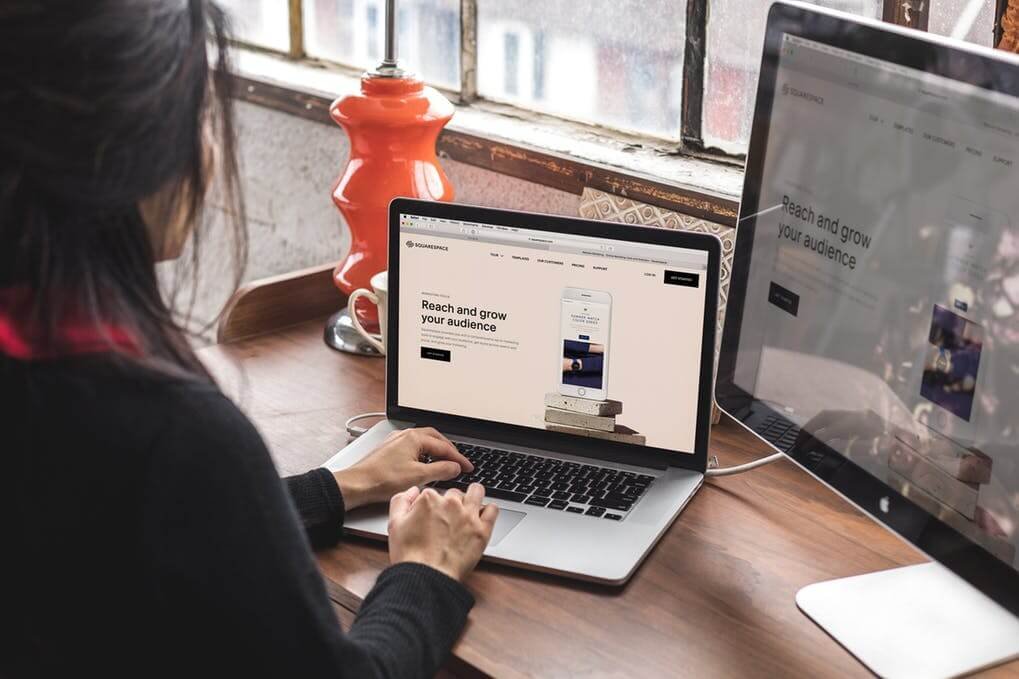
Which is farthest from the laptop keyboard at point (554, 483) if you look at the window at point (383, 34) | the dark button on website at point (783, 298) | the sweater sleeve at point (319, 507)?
the window at point (383, 34)

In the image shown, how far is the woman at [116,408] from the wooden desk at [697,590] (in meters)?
0.23

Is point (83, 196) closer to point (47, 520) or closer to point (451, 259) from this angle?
point (47, 520)

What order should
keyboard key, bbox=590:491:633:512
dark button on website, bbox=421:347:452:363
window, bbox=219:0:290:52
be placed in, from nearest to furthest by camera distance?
keyboard key, bbox=590:491:633:512
dark button on website, bbox=421:347:452:363
window, bbox=219:0:290:52

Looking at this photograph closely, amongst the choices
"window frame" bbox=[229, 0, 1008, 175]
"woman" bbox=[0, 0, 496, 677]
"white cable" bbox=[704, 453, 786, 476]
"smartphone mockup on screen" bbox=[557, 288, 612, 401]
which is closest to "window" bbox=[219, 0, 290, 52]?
"window frame" bbox=[229, 0, 1008, 175]

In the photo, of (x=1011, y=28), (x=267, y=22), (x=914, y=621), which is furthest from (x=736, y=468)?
(x=267, y=22)

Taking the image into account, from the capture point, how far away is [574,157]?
159 cm

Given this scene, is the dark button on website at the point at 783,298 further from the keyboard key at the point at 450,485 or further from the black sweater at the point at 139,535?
the black sweater at the point at 139,535

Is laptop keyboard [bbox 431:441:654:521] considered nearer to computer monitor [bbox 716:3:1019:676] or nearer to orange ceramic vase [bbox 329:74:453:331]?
computer monitor [bbox 716:3:1019:676]

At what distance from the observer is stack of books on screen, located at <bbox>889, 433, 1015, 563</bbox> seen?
0.83 meters

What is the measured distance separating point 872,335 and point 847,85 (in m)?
0.20

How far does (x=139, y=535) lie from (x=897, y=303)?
569mm

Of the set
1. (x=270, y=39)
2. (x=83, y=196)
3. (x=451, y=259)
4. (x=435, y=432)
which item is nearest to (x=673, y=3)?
(x=451, y=259)

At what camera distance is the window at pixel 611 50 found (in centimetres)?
149

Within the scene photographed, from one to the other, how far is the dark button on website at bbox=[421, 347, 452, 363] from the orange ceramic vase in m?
0.28
